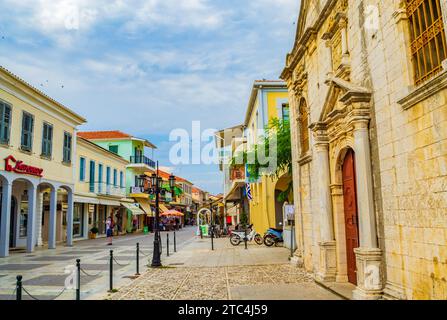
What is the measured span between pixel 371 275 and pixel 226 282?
406 cm

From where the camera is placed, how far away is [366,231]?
6773mm

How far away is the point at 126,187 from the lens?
38062 millimetres

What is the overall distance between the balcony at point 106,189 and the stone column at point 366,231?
81.3ft

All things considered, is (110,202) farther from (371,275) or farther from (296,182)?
(371,275)

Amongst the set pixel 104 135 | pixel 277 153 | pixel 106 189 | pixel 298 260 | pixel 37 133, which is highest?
pixel 104 135

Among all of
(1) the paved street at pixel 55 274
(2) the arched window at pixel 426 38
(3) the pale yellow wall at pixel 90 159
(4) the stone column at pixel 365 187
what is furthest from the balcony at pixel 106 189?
(2) the arched window at pixel 426 38

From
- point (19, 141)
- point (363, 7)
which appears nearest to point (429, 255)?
point (363, 7)

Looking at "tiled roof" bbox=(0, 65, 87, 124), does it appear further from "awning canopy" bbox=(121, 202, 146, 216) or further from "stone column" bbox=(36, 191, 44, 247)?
"awning canopy" bbox=(121, 202, 146, 216)

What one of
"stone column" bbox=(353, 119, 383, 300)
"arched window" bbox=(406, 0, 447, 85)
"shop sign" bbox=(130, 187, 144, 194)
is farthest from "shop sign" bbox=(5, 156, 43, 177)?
"shop sign" bbox=(130, 187, 144, 194)

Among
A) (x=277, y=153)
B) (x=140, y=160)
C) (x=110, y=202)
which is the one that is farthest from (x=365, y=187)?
(x=140, y=160)

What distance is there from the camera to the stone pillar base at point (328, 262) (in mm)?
8992

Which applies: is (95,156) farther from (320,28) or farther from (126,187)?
(320,28)

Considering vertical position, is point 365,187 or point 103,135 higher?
point 103,135
